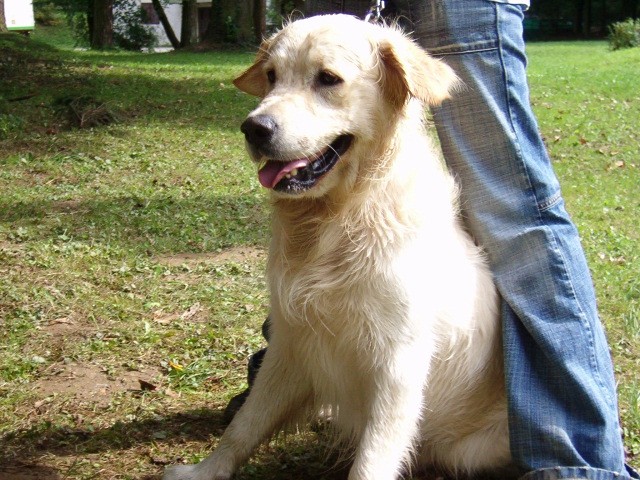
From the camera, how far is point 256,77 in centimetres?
322

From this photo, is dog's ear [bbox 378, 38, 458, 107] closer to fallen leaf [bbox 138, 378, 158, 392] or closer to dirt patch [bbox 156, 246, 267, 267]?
fallen leaf [bbox 138, 378, 158, 392]

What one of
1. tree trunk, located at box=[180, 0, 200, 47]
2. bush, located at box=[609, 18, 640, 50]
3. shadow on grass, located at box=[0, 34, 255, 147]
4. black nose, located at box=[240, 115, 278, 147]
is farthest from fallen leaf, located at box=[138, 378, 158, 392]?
tree trunk, located at box=[180, 0, 200, 47]

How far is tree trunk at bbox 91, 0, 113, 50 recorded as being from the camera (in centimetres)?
2472

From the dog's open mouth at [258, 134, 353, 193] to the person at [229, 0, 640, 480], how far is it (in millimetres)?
466

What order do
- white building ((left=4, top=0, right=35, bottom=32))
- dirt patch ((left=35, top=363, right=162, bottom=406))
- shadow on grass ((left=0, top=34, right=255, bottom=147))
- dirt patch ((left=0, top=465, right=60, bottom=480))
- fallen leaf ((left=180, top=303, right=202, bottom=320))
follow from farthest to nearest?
white building ((left=4, top=0, right=35, bottom=32)), shadow on grass ((left=0, top=34, right=255, bottom=147)), fallen leaf ((left=180, top=303, right=202, bottom=320)), dirt patch ((left=35, top=363, right=162, bottom=406)), dirt patch ((left=0, top=465, right=60, bottom=480))

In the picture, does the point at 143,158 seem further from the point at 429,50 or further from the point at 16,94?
the point at 429,50

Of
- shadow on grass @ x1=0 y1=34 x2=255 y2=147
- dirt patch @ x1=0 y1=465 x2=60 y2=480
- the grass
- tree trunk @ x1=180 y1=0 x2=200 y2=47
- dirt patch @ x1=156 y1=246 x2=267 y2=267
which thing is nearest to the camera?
dirt patch @ x1=0 y1=465 x2=60 y2=480

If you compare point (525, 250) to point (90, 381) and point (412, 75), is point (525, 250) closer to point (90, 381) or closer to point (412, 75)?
point (412, 75)

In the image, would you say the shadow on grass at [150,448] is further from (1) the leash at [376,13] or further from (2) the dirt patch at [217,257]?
(2) the dirt patch at [217,257]

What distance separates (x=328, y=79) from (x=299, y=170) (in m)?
0.33

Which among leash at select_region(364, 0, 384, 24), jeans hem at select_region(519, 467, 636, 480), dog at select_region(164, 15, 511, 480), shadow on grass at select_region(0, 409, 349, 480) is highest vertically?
leash at select_region(364, 0, 384, 24)

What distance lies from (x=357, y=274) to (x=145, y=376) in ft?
5.24

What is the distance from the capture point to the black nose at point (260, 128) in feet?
8.89

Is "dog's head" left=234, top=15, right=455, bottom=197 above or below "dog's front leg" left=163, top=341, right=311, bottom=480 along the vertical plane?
above
